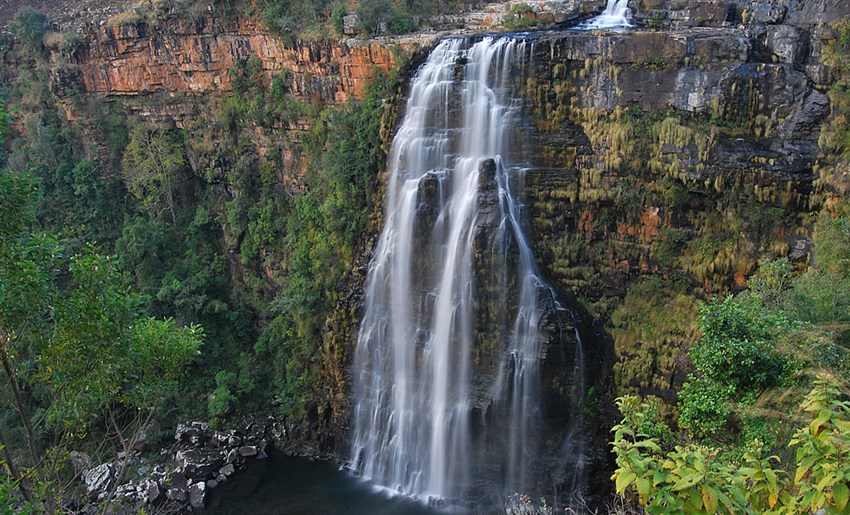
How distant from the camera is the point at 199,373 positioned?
18.7 meters

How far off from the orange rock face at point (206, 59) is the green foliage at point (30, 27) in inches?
79.3

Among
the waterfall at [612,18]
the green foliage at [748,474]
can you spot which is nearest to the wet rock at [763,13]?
the waterfall at [612,18]

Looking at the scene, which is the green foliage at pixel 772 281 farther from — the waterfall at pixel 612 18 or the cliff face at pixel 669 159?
the waterfall at pixel 612 18

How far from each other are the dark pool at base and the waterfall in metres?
12.4

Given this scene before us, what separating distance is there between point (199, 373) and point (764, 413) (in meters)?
15.8

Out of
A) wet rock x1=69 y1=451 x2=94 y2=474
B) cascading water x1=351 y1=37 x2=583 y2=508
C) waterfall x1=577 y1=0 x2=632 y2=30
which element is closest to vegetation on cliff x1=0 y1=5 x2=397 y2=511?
wet rock x1=69 y1=451 x2=94 y2=474

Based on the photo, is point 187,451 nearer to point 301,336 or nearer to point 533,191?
point 301,336

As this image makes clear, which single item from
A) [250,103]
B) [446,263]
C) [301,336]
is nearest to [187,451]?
[301,336]

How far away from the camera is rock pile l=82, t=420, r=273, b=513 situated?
49.6 ft

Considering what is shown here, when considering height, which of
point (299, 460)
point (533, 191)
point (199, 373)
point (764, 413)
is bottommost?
point (299, 460)

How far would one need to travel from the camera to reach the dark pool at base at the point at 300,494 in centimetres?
1405

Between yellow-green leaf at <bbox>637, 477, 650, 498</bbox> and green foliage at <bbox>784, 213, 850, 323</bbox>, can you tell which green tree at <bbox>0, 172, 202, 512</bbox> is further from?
green foliage at <bbox>784, 213, 850, 323</bbox>

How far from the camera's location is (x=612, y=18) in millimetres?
15773

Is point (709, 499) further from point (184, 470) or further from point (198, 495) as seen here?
point (184, 470)
